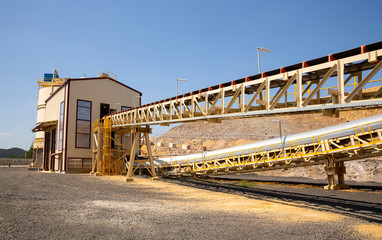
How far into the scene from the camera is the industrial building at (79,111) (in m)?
34.9

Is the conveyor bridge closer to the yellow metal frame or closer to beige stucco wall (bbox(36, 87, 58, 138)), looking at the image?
the yellow metal frame

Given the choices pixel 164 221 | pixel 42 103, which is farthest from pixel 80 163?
pixel 164 221

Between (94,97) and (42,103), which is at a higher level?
(42,103)

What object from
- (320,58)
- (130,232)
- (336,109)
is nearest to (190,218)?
(130,232)

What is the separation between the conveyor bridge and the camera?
10367mm

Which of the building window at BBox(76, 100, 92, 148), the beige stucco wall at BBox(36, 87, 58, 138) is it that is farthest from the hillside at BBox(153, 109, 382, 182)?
the beige stucco wall at BBox(36, 87, 58, 138)

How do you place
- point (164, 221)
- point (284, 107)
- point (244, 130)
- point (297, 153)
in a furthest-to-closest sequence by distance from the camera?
point (244, 130), point (297, 153), point (284, 107), point (164, 221)

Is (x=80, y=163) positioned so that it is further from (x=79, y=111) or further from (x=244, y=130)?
(x=244, y=130)

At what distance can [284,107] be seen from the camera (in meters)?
14.8

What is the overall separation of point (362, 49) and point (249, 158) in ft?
45.9

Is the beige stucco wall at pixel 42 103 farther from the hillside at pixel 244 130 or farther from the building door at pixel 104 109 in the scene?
the hillside at pixel 244 130

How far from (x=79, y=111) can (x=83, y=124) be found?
1.65 metres

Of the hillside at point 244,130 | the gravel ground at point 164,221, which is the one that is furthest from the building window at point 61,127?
the gravel ground at point 164,221

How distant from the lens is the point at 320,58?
11.3 metres
